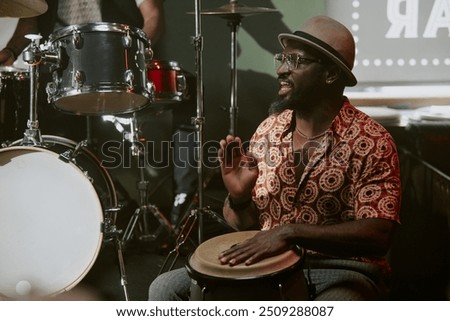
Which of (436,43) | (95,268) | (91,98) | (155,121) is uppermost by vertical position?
(436,43)

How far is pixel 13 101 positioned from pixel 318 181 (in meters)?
1.07

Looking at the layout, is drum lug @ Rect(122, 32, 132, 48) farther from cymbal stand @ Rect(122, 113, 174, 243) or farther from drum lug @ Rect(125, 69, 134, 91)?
cymbal stand @ Rect(122, 113, 174, 243)

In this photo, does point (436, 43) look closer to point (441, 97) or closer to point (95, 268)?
point (441, 97)

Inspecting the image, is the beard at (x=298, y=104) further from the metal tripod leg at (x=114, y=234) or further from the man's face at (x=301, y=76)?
the metal tripod leg at (x=114, y=234)

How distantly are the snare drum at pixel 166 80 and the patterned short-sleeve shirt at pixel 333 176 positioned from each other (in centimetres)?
53

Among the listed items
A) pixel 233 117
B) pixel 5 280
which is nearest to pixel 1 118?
pixel 5 280

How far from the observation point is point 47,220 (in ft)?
5.34

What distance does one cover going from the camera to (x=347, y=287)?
1188 millimetres

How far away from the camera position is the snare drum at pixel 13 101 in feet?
5.48

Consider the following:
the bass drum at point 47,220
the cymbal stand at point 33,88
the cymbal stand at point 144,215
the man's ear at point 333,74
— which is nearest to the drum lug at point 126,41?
the cymbal stand at point 33,88

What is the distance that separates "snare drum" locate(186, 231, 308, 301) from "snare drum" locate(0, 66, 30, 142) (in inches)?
38.4

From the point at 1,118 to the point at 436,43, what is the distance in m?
1.47

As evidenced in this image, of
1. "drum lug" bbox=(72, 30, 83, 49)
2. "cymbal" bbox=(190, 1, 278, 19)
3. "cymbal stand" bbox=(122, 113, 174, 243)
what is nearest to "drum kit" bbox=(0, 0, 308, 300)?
"drum lug" bbox=(72, 30, 83, 49)

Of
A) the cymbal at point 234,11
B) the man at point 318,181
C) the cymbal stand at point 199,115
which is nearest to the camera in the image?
the man at point 318,181
